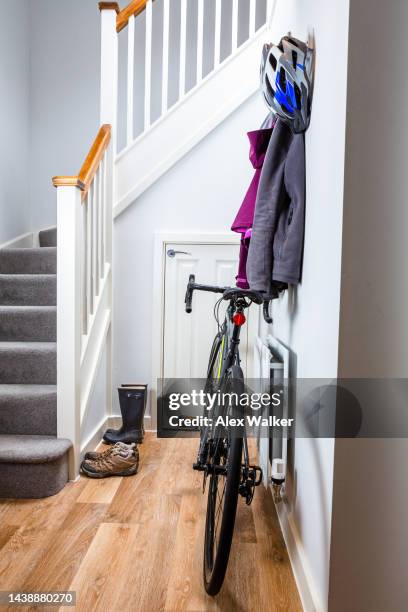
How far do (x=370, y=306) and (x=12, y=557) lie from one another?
57.5 inches

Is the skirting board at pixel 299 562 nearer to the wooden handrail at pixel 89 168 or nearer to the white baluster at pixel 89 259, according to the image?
the white baluster at pixel 89 259

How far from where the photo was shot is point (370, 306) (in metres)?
1.12

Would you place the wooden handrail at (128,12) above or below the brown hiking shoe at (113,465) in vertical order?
above

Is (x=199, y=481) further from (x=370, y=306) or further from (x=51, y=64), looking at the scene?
(x=51, y=64)

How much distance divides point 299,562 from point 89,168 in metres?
2.06

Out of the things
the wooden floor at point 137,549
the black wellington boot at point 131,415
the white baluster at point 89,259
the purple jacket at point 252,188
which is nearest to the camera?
the wooden floor at point 137,549

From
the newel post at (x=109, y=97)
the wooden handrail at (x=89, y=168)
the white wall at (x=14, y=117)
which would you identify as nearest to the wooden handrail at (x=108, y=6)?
the newel post at (x=109, y=97)

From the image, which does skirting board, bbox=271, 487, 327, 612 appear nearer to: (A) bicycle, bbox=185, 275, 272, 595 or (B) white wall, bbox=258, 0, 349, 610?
(B) white wall, bbox=258, 0, 349, 610

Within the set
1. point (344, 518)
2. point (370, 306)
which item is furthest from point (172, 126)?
point (344, 518)

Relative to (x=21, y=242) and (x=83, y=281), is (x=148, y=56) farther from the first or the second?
(x=21, y=242)

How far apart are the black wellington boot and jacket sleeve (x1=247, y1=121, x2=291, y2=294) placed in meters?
1.50

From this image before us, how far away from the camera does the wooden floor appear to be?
1.45 metres

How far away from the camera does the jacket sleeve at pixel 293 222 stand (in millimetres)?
1603

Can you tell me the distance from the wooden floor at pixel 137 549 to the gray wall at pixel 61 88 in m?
2.79
